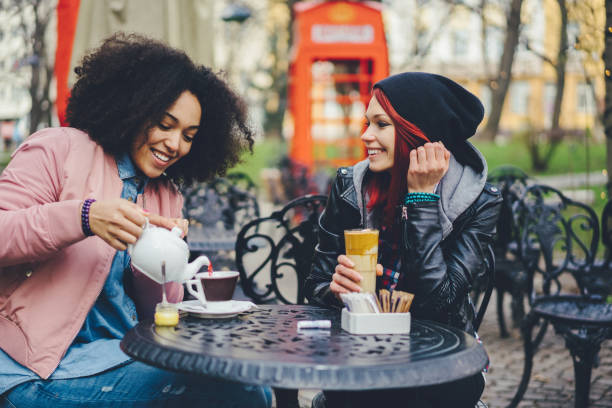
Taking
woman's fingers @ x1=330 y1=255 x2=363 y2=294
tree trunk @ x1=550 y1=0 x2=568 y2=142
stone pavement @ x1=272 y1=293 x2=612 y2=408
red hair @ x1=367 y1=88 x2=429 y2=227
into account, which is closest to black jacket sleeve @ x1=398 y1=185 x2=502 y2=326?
red hair @ x1=367 y1=88 x2=429 y2=227

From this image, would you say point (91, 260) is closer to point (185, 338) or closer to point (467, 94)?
point (185, 338)

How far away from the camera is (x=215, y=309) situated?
222 cm

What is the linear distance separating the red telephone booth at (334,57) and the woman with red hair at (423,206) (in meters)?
6.59

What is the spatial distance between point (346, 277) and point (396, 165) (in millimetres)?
567

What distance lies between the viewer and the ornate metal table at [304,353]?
1.70 m

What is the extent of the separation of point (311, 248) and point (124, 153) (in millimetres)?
1074

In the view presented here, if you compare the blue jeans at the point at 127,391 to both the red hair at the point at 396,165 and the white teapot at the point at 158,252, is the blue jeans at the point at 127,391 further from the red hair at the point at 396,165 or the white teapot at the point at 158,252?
the red hair at the point at 396,165

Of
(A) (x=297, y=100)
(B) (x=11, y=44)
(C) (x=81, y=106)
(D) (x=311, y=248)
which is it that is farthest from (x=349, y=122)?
(C) (x=81, y=106)

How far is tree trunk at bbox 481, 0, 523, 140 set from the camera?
8.12 metres

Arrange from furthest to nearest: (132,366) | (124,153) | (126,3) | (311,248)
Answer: (126,3)
(311,248)
(124,153)
(132,366)

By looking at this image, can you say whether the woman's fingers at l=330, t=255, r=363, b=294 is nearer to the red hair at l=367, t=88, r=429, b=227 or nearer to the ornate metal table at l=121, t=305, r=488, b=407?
the ornate metal table at l=121, t=305, r=488, b=407

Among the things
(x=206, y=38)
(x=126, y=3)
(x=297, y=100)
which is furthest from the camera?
(x=297, y=100)

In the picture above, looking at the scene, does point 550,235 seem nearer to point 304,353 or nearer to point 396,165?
point 396,165

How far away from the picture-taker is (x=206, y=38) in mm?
4777
